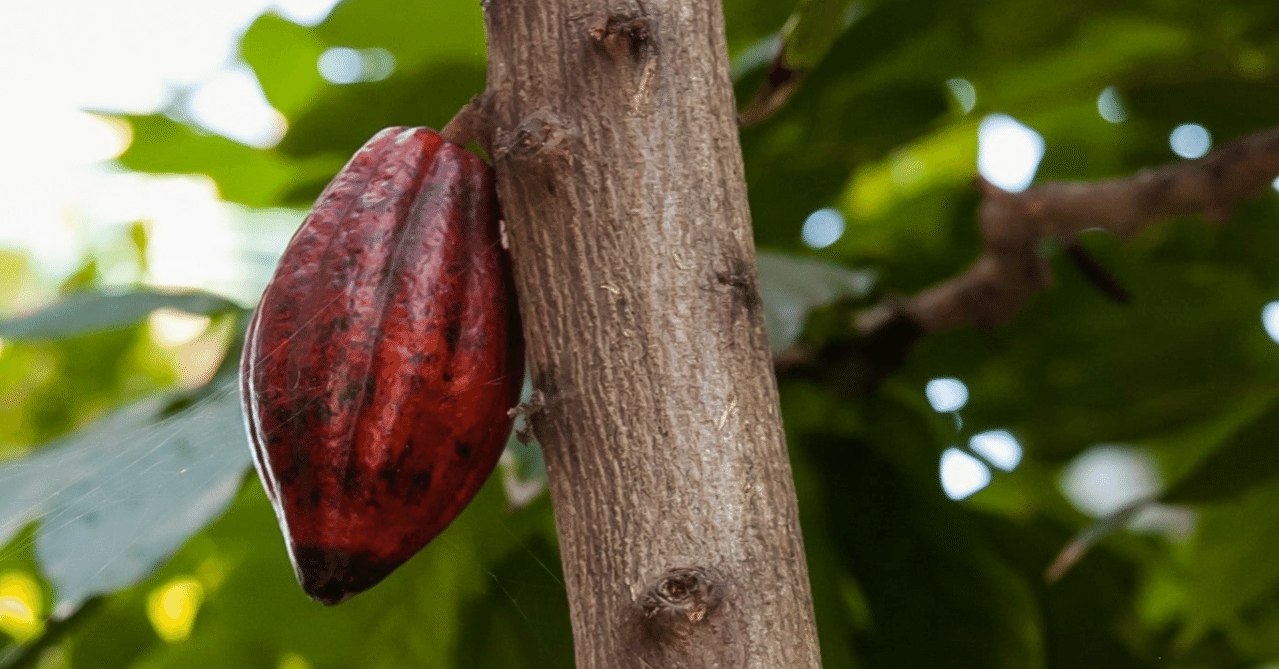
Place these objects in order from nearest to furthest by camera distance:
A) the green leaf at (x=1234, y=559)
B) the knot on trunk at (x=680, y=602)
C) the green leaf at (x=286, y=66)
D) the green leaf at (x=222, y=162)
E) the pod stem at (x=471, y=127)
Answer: the knot on trunk at (x=680, y=602) < the pod stem at (x=471, y=127) < the green leaf at (x=1234, y=559) < the green leaf at (x=222, y=162) < the green leaf at (x=286, y=66)

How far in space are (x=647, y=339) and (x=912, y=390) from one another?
0.88 m

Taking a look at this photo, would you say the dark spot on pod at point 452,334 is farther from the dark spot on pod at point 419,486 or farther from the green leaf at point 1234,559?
the green leaf at point 1234,559

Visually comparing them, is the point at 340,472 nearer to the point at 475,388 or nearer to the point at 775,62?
the point at 475,388

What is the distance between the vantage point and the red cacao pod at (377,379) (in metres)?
0.64

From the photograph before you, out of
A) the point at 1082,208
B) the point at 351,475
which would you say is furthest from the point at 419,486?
the point at 1082,208

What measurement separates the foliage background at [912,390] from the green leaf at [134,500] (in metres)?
0.10

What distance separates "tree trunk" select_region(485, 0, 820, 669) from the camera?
0.59 metres

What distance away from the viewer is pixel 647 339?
0.62 m

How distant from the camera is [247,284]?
1.47 m

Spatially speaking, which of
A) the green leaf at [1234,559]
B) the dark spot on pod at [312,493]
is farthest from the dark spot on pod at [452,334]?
the green leaf at [1234,559]

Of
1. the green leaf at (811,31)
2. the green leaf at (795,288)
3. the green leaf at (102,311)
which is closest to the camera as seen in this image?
the green leaf at (811,31)

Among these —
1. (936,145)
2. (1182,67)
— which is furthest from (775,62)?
(936,145)

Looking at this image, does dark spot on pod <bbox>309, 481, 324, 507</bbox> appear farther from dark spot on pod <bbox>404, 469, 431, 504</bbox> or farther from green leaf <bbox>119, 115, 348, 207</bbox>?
green leaf <bbox>119, 115, 348, 207</bbox>

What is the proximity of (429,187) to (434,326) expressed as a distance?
96mm
